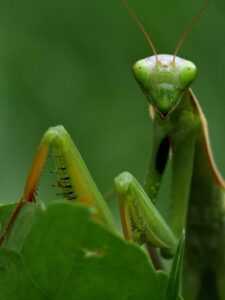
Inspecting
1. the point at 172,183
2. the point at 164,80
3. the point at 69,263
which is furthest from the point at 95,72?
the point at 69,263

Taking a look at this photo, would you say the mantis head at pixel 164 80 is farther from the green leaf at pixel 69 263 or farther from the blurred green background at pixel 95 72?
the blurred green background at pixel 95 72

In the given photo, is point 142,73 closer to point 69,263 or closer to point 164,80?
point 164,80

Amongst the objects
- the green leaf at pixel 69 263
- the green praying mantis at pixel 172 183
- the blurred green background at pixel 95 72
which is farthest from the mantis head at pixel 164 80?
the blurred green background at pixel 95 72

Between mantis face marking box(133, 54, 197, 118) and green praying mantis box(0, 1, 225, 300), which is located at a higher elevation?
mantis face marking box(133, 54, 197, 118)

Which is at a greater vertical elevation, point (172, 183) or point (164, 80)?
point (164, 80)

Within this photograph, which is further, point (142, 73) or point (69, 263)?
point (142, 73)

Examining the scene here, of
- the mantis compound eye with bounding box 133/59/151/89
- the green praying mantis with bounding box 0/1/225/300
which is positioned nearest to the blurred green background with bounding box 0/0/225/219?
the green praying mantis with bounding box 0/1/225/300

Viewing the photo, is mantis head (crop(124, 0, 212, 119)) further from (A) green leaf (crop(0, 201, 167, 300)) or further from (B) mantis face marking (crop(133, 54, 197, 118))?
(A) green leaf (crop(0, 201, 167, 300))
